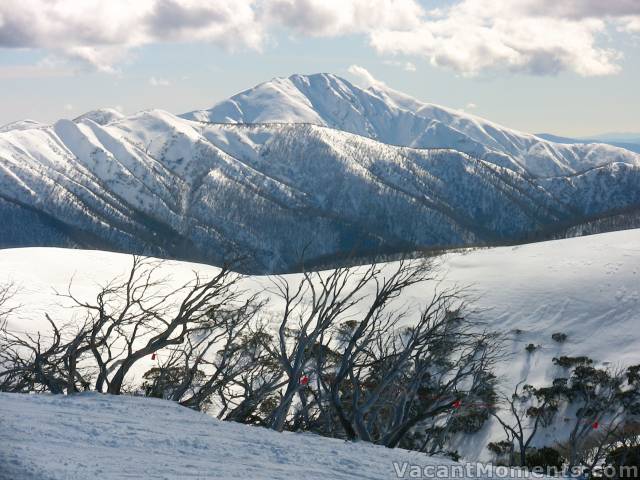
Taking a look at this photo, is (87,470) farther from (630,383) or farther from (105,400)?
(630,383)

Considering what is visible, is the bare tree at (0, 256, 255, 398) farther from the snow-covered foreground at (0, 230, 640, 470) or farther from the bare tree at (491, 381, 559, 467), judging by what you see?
the bare tree at (491, 381, 559, 467)

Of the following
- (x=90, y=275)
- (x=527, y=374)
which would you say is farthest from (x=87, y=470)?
(x=90, y=275)

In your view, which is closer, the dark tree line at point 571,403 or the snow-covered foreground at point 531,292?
the dark tree line at point 571,403

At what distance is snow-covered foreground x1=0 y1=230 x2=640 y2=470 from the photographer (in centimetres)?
2892

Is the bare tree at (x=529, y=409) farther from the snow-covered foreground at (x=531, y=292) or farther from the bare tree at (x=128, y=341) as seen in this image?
the bare tree at (x=128, y=341)

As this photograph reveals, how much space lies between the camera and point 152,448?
657cm

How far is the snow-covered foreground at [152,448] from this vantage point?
18.0ft

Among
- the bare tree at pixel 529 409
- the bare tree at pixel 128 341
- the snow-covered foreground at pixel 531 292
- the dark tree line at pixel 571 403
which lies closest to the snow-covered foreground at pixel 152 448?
the bare tree at pixel 128 341

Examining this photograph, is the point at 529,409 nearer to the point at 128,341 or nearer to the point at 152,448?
the point at 128,341

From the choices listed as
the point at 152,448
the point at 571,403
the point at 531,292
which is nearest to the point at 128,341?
the point at 152,448

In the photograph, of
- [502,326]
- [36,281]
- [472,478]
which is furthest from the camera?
[36,281]

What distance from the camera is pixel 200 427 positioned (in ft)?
26.1

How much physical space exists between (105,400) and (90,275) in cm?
3708

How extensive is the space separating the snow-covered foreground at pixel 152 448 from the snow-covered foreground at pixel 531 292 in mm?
16118
